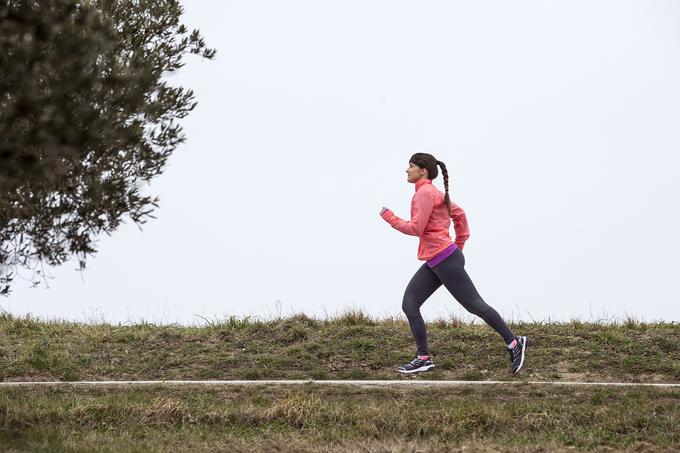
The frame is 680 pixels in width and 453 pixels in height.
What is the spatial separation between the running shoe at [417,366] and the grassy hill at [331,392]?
0.42 ft

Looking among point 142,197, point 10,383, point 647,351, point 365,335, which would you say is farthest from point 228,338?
point 647,351

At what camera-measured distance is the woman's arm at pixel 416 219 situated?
12109 millimetres

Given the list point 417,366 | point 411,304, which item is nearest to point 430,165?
point 411,304

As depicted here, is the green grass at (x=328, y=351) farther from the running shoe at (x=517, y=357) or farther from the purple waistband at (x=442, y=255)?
the purple waistband at (x=442, y=255)

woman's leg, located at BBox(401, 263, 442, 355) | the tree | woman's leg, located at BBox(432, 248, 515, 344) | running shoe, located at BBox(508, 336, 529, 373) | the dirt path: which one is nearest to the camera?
the tree

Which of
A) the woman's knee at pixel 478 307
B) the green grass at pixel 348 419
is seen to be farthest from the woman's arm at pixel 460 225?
the green grass at pixel 348 419

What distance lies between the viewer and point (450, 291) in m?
12.6

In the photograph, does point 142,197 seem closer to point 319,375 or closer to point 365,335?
point 319,375

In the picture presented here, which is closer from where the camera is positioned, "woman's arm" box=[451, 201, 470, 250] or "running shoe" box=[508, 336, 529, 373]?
"woman's arm" box=[451, 201, 470, 250]

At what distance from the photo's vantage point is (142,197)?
10156 mm

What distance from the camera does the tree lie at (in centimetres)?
902

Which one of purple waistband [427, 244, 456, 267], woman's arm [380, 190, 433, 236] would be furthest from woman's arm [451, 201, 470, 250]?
woman's arm [380, 190, 433, 236]

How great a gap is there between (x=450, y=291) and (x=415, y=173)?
175 cm

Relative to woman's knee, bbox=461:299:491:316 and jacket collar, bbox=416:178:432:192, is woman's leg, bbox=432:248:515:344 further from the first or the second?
jacket collar, bbox=416:178:432:192
